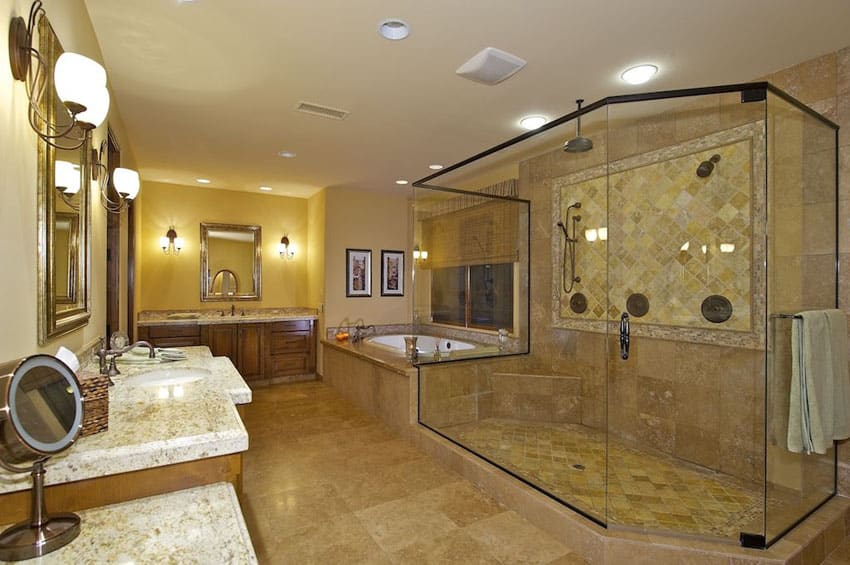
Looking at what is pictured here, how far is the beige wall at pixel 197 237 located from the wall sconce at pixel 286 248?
58mm

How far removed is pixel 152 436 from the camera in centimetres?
119

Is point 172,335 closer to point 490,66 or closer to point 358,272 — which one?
point 358,272

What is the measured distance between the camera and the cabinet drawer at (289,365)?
5.59 m

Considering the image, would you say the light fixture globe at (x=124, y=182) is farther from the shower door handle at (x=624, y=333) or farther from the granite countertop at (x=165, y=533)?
the shower door handle at (x=624, y=333)

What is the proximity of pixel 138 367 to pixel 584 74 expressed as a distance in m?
3.05

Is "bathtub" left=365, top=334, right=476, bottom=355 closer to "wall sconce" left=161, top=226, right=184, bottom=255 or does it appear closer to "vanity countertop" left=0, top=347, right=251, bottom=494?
"vanity countertop" left=0, top=347, right=251, bottom=494

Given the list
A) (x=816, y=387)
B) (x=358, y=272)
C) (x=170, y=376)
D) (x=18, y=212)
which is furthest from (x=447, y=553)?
(x=358, y=272)

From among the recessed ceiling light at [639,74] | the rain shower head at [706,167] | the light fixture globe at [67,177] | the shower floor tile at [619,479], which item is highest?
the recessed ceiling light at [639,74]

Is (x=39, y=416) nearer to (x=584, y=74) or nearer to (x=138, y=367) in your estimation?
(x=138, y=367)

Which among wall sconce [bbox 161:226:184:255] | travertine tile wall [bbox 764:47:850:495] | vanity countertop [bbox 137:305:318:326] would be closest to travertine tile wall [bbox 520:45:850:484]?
travertine tile wall [bbox 764:47:850:495]

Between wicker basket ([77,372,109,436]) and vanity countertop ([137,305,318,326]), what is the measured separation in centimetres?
416

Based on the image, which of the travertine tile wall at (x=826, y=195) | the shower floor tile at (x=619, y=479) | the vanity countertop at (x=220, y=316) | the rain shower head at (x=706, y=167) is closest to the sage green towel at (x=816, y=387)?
the travertine tile wall at (x=826, y=195)

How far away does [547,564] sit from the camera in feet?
6.66

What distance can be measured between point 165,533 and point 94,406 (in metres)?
0.47
